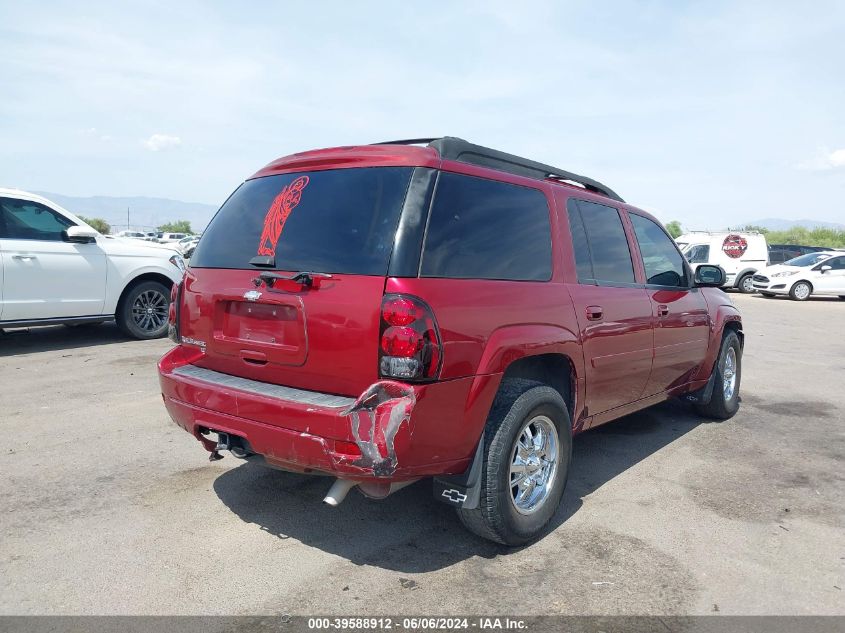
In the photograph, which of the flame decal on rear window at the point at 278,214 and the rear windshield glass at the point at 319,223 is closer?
the rear windshield glass at the point at 319,223

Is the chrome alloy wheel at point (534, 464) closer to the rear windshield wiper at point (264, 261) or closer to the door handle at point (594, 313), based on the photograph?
the door handle at point (594, 313)

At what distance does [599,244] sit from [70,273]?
680 cm

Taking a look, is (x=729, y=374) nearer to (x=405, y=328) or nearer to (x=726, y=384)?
(x=726, y=384)

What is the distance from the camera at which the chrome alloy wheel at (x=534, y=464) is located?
3.38 m

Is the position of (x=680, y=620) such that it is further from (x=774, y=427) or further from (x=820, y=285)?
(x=820, y=285)

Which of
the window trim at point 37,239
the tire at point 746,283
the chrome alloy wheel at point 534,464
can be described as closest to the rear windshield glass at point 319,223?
the chrome alloy wheel at point 534,464

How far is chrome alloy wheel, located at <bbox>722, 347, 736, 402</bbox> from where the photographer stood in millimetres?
5969

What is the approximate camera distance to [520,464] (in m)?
3.37

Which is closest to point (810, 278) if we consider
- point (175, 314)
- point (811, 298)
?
point (811, 298)

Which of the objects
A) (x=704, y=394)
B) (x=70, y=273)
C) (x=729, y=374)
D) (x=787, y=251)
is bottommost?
(x=704, y=394)

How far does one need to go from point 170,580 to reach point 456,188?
2210mm

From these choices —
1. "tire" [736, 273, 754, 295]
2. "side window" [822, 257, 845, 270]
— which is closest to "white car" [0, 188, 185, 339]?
"side window" [822, 257, 845, 270]

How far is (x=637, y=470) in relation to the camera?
459 centimetres

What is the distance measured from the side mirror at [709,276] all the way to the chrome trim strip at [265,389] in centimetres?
373
